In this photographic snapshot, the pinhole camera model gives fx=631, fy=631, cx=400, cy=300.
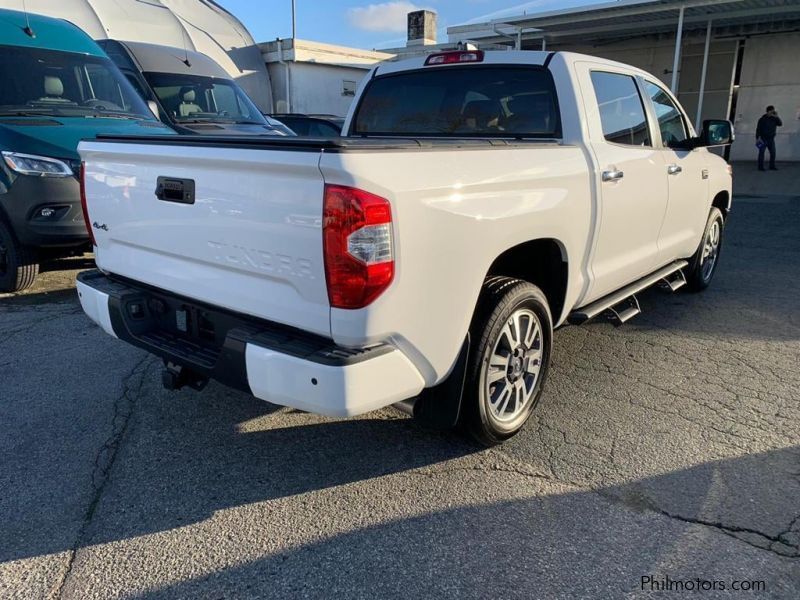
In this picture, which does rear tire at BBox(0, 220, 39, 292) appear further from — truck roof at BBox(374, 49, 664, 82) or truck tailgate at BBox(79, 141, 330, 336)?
truck roof at BBox(374, 49, 664, 82)

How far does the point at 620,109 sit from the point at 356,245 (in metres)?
2.77

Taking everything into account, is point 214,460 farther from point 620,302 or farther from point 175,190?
point 620,302

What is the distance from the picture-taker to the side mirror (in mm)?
5090

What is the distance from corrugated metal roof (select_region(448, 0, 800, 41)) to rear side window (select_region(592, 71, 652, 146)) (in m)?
12.4

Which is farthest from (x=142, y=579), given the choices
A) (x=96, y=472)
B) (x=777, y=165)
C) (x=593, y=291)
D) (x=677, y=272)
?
(x=777, y=165)

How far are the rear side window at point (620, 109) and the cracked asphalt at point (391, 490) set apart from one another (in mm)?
1555

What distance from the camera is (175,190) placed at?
280 centimetres


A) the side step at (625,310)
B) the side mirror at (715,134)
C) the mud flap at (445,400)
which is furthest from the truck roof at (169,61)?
the mud flap at (445,400)

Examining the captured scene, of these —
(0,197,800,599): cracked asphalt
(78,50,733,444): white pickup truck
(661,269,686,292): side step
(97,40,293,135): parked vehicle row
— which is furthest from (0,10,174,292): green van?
(661,269,686,292): side step

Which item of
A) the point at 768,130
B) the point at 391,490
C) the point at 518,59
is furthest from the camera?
the point at 768,130

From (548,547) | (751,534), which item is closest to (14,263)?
(548,547)

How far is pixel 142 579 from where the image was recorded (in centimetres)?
234

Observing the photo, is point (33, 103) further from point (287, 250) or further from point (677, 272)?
point (677, 272)

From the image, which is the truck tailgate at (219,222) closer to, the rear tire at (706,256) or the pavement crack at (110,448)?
the pavement crack at (110,448)
